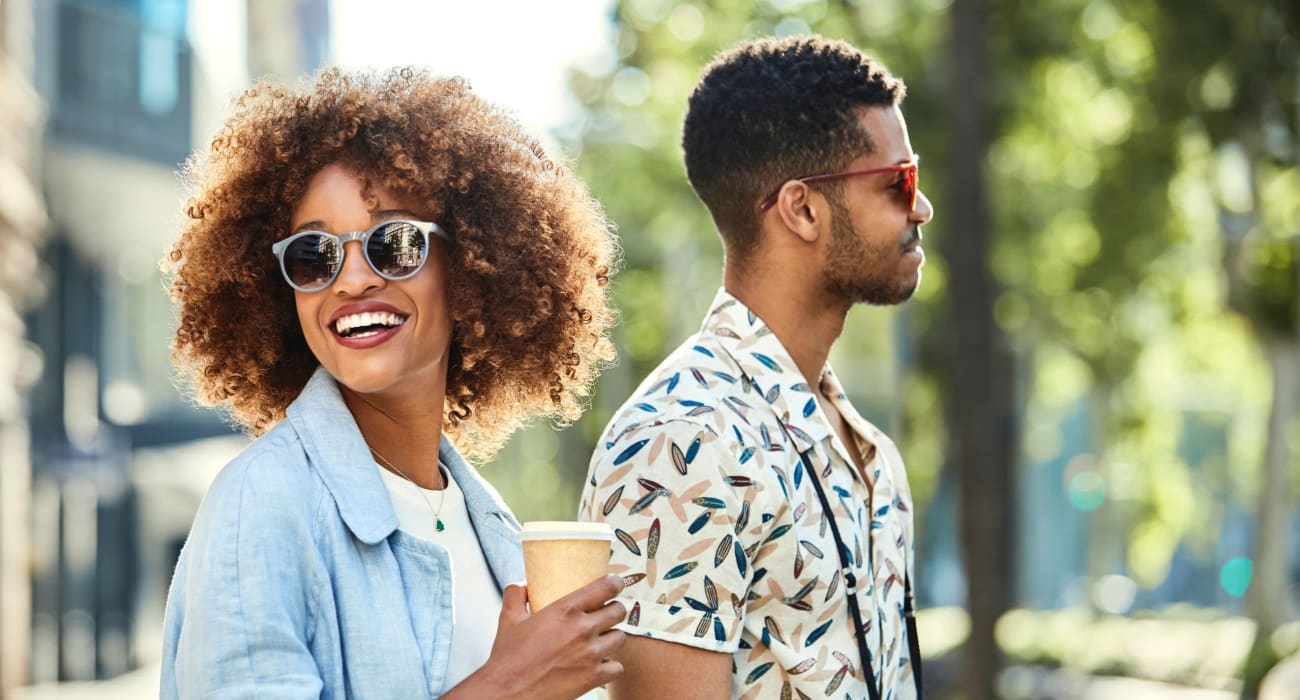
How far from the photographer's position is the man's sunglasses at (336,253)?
2939 mm

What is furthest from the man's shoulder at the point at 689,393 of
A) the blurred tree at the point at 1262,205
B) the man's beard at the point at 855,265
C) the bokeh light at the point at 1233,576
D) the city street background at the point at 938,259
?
the bokeh light at the point at 1233,576

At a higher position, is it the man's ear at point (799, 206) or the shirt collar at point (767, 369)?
the man's ear at point (799, 206)

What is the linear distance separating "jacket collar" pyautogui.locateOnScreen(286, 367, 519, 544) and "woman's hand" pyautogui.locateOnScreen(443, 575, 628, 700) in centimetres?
26

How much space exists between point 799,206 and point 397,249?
4.22 feet

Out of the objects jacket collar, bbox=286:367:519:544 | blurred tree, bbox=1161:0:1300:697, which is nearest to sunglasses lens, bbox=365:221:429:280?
jacket collar, bbox=286:367:519:544

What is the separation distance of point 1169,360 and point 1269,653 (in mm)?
19275

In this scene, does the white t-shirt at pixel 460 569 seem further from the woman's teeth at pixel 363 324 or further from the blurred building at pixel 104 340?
the blurred building at pixel 104 340

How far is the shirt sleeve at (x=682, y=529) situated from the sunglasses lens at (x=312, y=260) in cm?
81

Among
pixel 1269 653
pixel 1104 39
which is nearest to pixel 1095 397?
pixel 1104 39

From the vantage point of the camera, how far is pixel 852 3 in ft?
69.9

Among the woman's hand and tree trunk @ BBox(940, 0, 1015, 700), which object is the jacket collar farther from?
tree trunk @ BBox(940, 0, 1015, 700)

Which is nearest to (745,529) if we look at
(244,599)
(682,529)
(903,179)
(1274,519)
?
(682,529)

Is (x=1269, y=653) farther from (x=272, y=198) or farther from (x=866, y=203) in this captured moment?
(x=272, y=198)

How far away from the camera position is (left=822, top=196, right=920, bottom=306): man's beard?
13.1 ft
